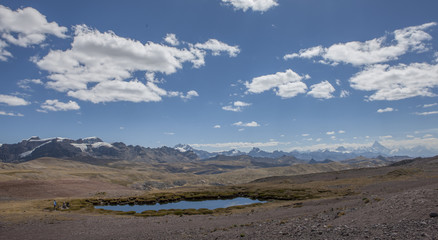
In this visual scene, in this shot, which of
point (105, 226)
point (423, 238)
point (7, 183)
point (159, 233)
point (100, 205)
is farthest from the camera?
point (7, 183)

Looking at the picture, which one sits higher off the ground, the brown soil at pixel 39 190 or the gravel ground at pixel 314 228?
the gravel ground at pixel 314 228

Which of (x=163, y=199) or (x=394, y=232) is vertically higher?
(x=394, y=232)

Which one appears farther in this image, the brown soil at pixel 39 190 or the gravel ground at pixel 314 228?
the brown soil at pixel 39 190

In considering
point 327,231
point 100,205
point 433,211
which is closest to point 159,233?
point 327,231

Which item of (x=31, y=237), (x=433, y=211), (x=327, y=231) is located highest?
(x=433, y=211)

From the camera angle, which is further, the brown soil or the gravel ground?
the brown soil

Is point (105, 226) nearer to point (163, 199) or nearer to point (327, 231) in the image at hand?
point (327, 231)

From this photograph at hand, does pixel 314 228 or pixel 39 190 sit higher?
pixel 314 228

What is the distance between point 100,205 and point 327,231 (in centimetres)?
8795

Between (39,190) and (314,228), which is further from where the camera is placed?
(39,190)

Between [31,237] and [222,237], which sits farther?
[31,237]

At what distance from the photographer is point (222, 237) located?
33.2m

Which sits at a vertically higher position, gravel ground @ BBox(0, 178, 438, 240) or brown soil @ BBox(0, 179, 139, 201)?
gravel ground @ BBox(0, 178, 438, 240)

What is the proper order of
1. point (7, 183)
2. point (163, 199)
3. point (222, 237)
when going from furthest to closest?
point (7, 183)
point (163, 199)
point (222, 237)
